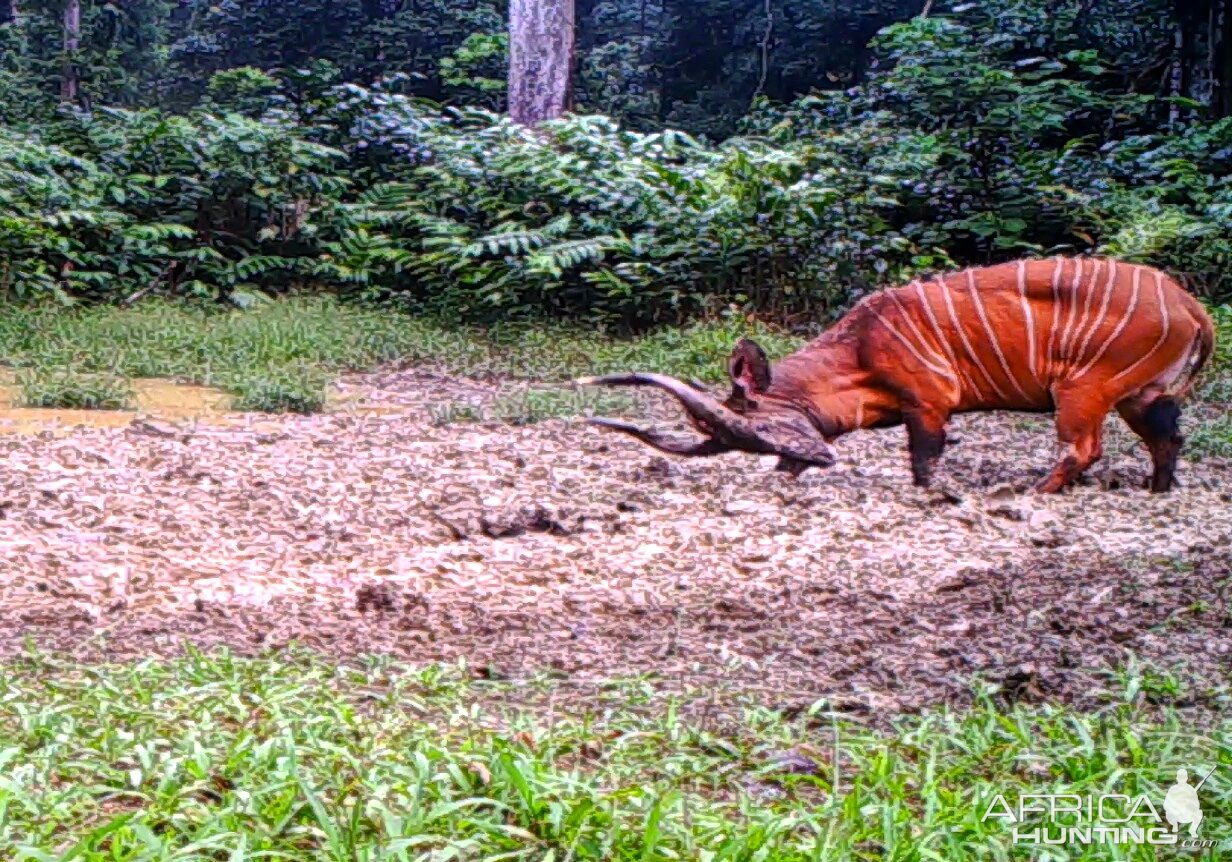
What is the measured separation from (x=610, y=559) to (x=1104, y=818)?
2721 millimetres

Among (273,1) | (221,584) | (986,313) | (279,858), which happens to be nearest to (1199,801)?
(279,858)

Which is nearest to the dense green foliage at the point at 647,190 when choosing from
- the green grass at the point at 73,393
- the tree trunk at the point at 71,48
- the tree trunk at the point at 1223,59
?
the tree trunk at the point at 1223,59

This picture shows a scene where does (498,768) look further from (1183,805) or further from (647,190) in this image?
(647,190)

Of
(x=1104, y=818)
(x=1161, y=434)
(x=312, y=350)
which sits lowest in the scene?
(x=312, y=350)

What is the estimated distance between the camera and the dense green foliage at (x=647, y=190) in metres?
12.2

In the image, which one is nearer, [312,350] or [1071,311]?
[1071,311]

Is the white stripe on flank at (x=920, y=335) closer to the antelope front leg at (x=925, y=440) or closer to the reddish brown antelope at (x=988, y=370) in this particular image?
the reddish brown antelope at (x=988, y=370)

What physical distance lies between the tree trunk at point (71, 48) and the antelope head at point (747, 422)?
15405mm

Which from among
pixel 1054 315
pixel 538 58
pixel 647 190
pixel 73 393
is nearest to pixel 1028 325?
pixel 1054 315

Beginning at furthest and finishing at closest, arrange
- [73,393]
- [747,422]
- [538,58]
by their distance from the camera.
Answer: [538,58] → [73,393] → [747,422]

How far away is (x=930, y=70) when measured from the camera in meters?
14.4

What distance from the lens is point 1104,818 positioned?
2721 mm

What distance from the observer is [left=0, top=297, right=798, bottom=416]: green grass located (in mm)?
9680

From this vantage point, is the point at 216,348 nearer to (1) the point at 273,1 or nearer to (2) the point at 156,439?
(2) the point at 156,439
